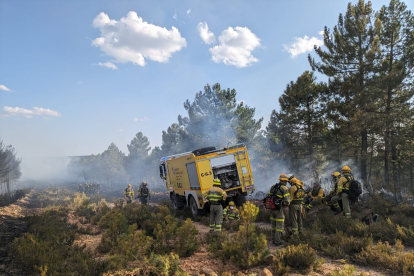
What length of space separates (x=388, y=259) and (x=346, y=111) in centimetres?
1319

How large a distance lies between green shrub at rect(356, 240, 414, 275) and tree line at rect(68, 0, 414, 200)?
595 cm

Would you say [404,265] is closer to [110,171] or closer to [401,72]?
[401,72]

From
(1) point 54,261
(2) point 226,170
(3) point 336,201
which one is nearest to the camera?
(1) point 54,261

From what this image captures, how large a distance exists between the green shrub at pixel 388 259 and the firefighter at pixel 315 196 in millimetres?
4368

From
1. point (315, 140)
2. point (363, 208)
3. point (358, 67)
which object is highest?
point (358, 67)

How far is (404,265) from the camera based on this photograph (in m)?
4.34

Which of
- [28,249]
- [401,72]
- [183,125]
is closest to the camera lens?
[28,249]

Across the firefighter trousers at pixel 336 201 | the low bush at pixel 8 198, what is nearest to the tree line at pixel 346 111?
the firefighter trousers at pixel 336 201

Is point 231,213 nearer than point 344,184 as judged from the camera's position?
No

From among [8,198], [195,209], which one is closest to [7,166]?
[8,198]

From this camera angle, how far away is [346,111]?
52.5 feet

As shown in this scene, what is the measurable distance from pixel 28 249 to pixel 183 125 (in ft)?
78.2

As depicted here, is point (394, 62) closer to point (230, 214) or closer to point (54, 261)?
point (230, 214)

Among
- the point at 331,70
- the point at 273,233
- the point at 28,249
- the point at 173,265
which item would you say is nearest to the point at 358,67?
the point at 331,70
